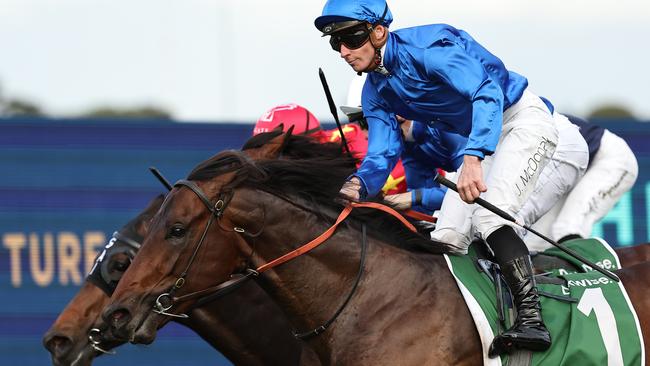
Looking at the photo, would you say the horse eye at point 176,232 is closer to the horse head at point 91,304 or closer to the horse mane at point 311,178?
the horse mane at point 311,178

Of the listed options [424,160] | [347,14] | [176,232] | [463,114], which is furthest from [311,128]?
[176,232]

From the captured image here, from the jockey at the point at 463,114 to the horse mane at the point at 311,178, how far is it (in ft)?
0.25

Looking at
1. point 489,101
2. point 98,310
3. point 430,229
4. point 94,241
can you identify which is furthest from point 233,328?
point 94,241

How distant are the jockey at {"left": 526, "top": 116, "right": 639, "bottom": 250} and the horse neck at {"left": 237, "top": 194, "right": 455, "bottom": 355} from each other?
1412 mm

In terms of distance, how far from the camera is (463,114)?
393 cm

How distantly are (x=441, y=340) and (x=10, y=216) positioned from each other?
3794 mm

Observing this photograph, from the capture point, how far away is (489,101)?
144 inches

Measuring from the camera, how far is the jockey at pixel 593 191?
16.8ft

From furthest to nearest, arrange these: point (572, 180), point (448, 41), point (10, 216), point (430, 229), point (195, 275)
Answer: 1. point (10, 216)
2. point (572, 180)
3. point (430, 229)
4. point (448, 41)
5. point (195, 275)

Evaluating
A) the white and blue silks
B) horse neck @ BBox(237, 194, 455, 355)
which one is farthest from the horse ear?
the white and blue silks

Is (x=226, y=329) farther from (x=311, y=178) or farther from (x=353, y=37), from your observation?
(x=353, y=37)

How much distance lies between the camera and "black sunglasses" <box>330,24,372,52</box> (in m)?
3.79

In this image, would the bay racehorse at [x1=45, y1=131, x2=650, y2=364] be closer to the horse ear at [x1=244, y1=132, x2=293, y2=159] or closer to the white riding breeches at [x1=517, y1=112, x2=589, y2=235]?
the white riding breeches at [x1=517, y1=112, x2=589, y2=235]

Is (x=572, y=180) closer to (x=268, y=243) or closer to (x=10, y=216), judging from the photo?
(x=268, y=243)
